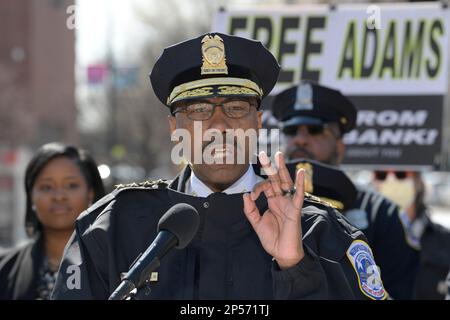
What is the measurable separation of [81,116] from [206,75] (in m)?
31.6

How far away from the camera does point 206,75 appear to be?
3.44m

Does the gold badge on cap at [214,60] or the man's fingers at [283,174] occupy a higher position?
the gold badge on cap at [214,60]

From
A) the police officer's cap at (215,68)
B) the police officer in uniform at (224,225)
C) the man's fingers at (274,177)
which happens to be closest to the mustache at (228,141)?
the police officer in uniform at (224,225)

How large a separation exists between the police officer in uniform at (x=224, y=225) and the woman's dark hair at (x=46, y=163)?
1.89 metres

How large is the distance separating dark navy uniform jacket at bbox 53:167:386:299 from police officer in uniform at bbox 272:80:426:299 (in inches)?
88.5

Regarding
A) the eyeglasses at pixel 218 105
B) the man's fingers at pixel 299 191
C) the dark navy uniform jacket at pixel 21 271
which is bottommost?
the dark navy uniform jacket at pixel 21 271

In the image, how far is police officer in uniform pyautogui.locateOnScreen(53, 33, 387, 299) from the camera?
9.98 ft

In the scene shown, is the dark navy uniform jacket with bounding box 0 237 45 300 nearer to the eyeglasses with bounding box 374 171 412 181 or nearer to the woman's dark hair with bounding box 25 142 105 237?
the woman's dark hair with bounding box 25 142 105 237

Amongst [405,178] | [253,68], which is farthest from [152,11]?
[253,68]

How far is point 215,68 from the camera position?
343 cm

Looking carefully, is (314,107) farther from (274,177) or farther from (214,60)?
(274,177)

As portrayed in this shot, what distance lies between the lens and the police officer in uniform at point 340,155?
562 centimetres

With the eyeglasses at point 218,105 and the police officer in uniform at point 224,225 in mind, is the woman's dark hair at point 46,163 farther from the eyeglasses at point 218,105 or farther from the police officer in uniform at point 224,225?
the eyeglasses at point 218,105

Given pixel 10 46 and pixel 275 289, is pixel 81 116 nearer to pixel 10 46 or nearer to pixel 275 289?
pixel 10 46
